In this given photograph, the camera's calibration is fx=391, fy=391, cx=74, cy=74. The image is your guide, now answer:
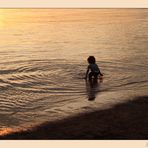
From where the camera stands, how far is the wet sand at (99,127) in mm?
9969

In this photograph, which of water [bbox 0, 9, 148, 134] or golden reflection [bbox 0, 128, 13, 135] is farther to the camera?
water [bbox 0, 9, 148, 134]

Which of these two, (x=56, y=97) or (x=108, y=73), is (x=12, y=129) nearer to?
(x=56, y=97)

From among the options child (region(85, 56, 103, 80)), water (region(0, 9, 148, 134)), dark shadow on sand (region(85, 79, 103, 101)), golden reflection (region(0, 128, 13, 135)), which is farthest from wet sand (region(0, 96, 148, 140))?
child (region(85, 56, 103, 80))

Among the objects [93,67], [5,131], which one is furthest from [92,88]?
[5,131]

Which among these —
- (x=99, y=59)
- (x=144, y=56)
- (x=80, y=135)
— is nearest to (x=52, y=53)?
(x=99, y=59)

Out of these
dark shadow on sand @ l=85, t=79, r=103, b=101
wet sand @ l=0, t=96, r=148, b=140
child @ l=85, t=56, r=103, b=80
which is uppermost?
child @ l=85, t=56, r=103, b=80

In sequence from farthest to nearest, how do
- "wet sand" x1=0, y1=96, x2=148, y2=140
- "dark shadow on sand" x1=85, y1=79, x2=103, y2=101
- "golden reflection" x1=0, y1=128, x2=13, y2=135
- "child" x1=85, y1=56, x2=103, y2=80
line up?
"child" x1=85, y1=56, x2=103, y2=80, "dark shadow on sand" x1=85, y1=79, x2=103, y2=101, "golden reflection" x1=0, y1=128, x2=13, y2=135, "wet sand" x1=0, y1=96, x2=148, y2=140

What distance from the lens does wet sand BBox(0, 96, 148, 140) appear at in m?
9.97

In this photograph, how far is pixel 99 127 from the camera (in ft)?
34.7

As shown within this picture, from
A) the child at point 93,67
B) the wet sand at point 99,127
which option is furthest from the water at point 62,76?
the wet sand at point 99,127

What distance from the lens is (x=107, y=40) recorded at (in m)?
30.1

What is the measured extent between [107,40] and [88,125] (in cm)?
1982

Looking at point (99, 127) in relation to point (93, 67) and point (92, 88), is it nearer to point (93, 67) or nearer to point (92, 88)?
point (92, 88)

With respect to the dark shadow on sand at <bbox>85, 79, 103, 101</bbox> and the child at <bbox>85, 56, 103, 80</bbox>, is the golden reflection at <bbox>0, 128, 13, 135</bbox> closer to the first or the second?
the dark shadow on sand at <bbox>85, 79, 103, 101</bbox>
